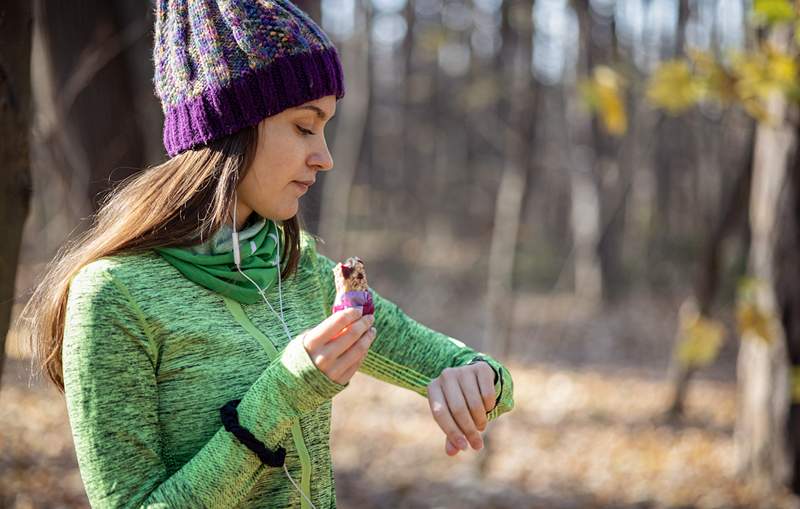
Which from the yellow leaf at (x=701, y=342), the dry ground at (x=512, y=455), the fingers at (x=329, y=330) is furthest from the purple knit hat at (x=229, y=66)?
the yellow leaf at (x=701, y=342)

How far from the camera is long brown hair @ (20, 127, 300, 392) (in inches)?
62.5

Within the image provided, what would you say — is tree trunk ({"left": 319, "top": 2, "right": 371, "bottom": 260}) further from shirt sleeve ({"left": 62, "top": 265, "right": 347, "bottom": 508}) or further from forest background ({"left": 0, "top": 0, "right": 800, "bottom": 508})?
shirt sleeve ({"left": 62, "top": 265, "right": 347, "bottom": 508})

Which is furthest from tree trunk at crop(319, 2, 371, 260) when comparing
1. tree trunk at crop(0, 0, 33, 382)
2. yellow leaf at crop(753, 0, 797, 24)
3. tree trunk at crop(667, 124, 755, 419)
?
tree trunk at crop(0, 0, 33, 382)

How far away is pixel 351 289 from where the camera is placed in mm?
1506

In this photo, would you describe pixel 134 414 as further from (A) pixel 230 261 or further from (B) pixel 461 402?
(B) pixel 461 402

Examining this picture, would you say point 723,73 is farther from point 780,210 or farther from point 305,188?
point 305,188

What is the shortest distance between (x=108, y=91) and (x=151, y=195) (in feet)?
12.2

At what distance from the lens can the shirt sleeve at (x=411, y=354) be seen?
1776 mm

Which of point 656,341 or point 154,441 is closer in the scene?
point 154,441

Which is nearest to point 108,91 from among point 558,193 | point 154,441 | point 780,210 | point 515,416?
point 154,441

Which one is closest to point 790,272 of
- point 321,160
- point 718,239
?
point 718,239

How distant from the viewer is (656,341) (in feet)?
38.2

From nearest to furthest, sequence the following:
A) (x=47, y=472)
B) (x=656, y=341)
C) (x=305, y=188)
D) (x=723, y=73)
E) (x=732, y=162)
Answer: (x=305, y=188), (x=723, y=73), (x=47, y=472), (x=656, y=341), (x=732, y=162)

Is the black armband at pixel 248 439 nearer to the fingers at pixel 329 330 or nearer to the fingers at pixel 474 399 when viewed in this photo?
the fingers at pixel 329 330
